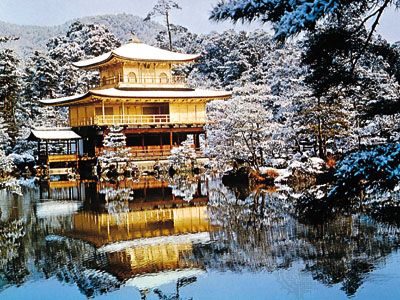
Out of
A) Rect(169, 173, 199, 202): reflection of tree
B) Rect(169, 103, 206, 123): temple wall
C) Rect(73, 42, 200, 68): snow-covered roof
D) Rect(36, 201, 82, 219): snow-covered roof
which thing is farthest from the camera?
Rect(169, 103, 206, 123): temple wall

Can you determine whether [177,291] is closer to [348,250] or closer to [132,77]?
[348,250]

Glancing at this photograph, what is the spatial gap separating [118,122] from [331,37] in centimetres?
2615

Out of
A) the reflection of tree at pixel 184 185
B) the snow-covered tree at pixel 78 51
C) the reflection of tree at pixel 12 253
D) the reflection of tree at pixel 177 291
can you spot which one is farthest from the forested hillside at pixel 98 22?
the reflection of tree at pixel 177 291

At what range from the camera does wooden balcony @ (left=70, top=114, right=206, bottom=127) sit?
29016mm

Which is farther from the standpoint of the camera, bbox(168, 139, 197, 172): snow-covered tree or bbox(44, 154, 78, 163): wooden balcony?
bbox(44, 154, 78, 163): wooden balcony

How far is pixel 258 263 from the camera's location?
27.4 ft

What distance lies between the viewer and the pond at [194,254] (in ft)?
23.5

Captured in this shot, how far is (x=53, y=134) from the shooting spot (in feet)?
97.1

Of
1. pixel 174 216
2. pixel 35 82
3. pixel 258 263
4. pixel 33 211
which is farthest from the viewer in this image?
pixel 35 82

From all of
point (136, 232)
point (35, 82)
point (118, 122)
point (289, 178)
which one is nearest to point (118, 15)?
point (35, 82)

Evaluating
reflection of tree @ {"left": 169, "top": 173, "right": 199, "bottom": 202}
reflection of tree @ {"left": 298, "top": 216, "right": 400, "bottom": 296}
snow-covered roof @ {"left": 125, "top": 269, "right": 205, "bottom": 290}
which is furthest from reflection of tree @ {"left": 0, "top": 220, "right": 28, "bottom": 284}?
reflection of tree @ {"left": 169, "top": 173, "right": 199, "bottom": 202}

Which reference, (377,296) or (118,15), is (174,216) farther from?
(118,15)

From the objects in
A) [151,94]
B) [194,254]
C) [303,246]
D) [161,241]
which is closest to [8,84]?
[151,94]

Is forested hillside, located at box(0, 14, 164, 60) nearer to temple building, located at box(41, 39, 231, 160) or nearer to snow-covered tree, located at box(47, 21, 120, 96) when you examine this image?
snow-covered tree, located at box(47, 21, 120, 96)
